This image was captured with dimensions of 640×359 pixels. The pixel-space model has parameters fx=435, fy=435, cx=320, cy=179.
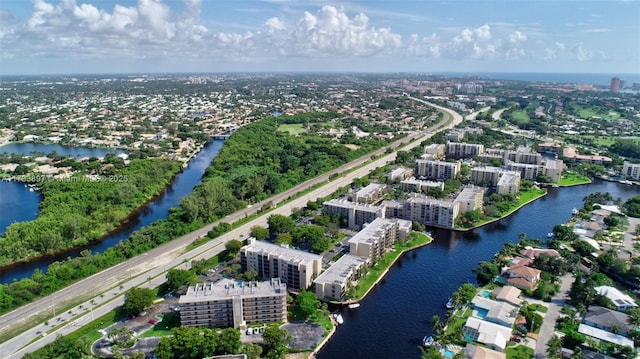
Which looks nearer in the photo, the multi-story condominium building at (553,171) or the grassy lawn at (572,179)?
Result: the multi-story condominium building at (553,171)

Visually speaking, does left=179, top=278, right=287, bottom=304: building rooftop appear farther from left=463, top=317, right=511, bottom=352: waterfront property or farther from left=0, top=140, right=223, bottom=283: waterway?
left=0, top=140, right=223, bottom=283: waterway

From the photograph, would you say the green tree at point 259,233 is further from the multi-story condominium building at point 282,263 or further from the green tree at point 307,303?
the green tree at point 307,303

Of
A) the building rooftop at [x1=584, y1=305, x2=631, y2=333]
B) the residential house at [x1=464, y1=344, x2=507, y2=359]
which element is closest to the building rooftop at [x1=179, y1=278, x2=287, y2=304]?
the residential house at [x1=464, y1=344, x2=507, y2=359]

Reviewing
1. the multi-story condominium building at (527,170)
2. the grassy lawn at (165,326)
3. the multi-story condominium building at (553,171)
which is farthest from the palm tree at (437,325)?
the multi-story condominium building at (553,171)

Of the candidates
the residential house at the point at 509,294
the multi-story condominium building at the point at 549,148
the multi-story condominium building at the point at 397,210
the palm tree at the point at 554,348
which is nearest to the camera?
the palm tree at the point at 554,348

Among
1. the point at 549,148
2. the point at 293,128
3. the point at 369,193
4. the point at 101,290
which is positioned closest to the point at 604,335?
the point at 369,193

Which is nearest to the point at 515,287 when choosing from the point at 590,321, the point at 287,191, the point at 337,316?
the point at 590,321
